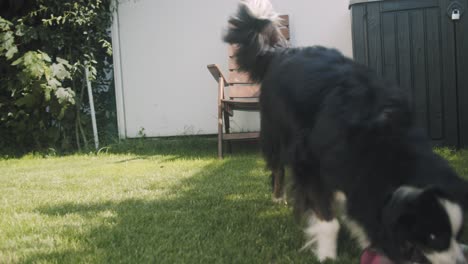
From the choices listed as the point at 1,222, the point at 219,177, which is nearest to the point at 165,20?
the point at 219,177

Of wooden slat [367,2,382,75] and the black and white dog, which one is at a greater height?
wooden slat [367,2,382,75]

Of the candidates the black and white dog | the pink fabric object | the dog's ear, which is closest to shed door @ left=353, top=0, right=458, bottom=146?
the black and white dog

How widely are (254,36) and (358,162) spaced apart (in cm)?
168

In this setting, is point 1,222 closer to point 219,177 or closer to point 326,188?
point 219,177

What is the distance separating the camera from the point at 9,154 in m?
6.52

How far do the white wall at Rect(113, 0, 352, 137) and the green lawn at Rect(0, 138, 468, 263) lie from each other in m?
1.50

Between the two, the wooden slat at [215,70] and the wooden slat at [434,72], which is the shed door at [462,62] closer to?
the wooden slat at [434,72]

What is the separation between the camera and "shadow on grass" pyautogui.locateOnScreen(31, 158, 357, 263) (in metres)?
2.30

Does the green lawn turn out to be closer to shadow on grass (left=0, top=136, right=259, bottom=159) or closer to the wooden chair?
the wooden chair

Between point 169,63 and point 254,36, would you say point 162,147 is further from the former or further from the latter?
point 254,36

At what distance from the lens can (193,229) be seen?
8.89 feet

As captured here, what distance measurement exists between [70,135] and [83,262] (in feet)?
15.4

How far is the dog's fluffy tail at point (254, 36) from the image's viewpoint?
3.21 m

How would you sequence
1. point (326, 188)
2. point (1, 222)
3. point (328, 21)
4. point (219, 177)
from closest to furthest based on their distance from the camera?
point (326, 188), point (1, 222), point (219, 177), point (328, 21)
